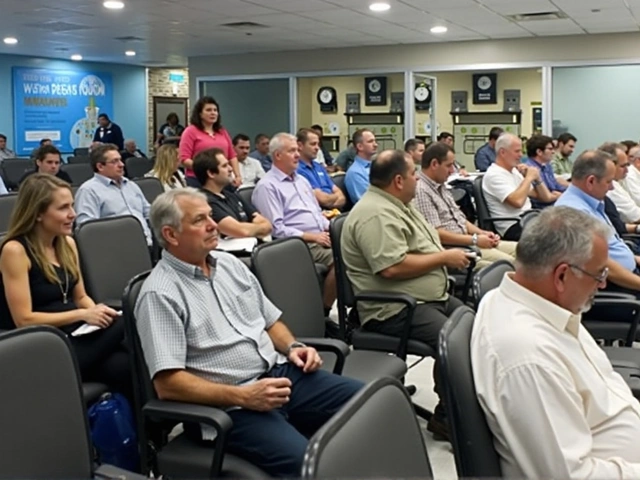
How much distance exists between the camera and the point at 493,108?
12656mm

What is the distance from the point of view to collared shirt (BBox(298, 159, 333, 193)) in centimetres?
587

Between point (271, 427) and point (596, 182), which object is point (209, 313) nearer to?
point (271, 427)

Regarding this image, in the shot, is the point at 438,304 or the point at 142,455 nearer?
the point at 142,455

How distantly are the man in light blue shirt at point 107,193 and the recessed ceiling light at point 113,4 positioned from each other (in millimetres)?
3301

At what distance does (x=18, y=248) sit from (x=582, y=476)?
205 centimetres

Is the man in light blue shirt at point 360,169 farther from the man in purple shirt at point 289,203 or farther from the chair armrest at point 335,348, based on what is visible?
the chair armrest at point 335,348

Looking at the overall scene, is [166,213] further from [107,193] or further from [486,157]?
[486,157]

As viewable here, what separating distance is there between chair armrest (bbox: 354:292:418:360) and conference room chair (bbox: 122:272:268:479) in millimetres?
1132

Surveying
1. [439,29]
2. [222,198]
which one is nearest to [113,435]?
[222,198]

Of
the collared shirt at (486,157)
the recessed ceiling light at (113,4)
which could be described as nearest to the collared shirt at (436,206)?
the recessed ceiling light at (113,4)

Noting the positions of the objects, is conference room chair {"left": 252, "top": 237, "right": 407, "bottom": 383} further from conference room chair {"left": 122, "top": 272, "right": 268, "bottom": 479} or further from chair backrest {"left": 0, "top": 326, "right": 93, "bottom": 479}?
chair backrest {"left": 0, "top": 326, "right": 93, "bottom": 479}

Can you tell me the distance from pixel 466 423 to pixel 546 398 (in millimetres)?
171

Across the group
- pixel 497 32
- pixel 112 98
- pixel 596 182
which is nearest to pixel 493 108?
pixel 497 32

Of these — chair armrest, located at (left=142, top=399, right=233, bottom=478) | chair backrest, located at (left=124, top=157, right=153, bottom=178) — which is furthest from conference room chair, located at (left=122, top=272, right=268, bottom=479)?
chair backrest, located at (left=124, top=157, right=153, bottom=178)
